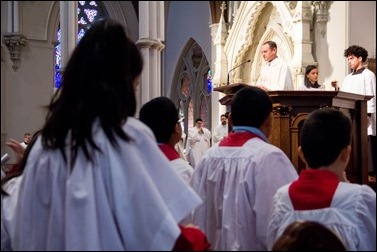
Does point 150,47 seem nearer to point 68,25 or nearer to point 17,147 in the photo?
point 68,25

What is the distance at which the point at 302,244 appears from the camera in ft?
5.07

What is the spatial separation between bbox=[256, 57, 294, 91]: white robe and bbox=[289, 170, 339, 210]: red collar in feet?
13.9

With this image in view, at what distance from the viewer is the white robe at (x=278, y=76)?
20.8 feet

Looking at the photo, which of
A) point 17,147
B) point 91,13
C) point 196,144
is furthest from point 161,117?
point 91,13

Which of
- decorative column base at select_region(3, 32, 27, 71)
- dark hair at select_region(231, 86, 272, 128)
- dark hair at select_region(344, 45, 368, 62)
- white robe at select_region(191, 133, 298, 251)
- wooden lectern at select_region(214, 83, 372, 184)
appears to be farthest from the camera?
decorative column base at select_region(3, 32, 27, 71)

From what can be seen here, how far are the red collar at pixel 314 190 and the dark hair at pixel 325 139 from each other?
0.19 ft

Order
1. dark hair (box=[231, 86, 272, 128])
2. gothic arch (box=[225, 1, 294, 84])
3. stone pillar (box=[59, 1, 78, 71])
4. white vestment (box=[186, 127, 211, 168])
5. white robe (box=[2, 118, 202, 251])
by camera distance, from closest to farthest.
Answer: white robe (box=[2, 118, 202, 251])
dark hair (box=[231, 86, 272, 128])
stone pillar (box=[59, 1, 78, 71])
gothic arch (box=[225, 1, 294, 84])
white vestment (box=[186, 127, 211, 168])

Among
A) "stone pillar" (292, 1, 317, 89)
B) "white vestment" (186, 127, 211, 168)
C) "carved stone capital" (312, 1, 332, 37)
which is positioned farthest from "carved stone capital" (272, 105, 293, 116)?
"white vestment" (186, 127, 211, 168)

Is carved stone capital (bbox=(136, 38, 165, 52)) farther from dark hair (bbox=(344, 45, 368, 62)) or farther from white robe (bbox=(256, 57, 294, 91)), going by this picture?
dark hair (bbox=(344, 45, 368, 62))

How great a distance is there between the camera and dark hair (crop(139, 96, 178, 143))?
8.78 feet

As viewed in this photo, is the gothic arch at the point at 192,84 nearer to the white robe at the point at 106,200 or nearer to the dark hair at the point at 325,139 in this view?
the dark hair at the point at 325,139

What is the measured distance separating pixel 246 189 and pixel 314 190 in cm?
48

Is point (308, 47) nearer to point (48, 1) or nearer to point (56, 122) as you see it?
point (48, 1)

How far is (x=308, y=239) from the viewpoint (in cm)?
155
